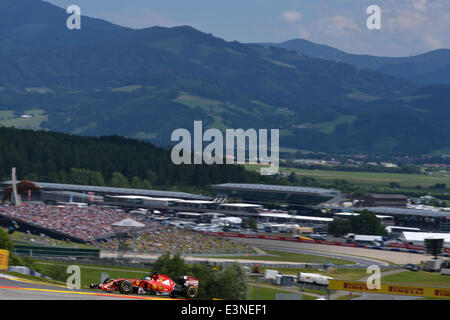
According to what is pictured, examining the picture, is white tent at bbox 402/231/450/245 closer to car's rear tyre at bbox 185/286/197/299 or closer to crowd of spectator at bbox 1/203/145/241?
crowd of spectator at bbox 1/203/145/241

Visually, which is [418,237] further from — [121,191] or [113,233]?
[121,191]

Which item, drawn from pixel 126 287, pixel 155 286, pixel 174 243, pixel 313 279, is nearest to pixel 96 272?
pixel 174 243

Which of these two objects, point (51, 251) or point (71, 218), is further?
point (71, 218)

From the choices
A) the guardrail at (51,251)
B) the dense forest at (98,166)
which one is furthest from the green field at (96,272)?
the dense forest at (98,166)

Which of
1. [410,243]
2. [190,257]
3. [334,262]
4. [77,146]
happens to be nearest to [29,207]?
[190,257]

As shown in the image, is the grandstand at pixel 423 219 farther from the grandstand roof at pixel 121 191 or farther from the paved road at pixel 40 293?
the paved road at pixel 40 293
